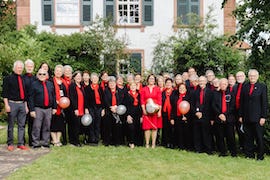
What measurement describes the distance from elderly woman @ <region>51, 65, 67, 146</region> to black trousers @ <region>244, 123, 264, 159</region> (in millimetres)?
4188

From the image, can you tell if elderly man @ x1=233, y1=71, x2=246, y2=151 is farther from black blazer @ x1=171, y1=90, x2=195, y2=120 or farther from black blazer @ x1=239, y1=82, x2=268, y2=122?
black blazer @ x1=171, y1=90, x2=195, y2=120

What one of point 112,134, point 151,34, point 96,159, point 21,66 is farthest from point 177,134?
point 151,34

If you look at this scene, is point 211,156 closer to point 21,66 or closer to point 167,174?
point 167,174

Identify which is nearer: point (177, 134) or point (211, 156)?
point (211, 156)

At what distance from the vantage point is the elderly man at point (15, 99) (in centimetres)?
1052

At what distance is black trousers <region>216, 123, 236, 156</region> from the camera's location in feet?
34.1

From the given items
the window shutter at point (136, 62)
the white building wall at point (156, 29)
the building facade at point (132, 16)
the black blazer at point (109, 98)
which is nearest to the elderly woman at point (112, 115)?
the black blazer at point (109, 98)

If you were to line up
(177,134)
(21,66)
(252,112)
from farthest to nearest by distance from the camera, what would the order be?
(177,134) → (21,66) → (252,112)

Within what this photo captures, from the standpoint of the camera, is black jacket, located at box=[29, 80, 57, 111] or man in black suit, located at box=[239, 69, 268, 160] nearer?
man in black suit, located at box=[239, 69, 268, 160]

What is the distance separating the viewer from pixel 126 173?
8.44 metres

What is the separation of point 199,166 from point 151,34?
14749mm

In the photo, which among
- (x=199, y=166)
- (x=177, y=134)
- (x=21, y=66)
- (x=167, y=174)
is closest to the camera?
(x=167, y=174)

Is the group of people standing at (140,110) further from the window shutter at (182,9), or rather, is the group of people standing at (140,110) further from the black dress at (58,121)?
the window shutter at (182,9)

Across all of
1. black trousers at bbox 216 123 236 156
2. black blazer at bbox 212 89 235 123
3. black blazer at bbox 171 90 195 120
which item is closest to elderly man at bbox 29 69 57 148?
black blazer at bbox 171 90 195 120
